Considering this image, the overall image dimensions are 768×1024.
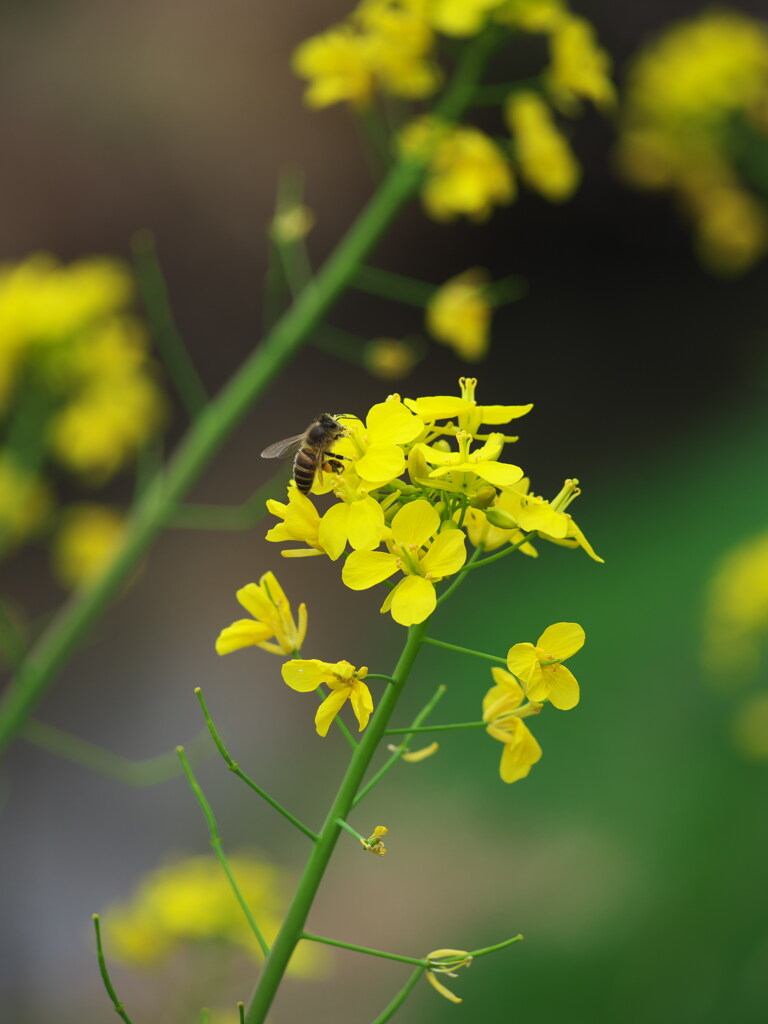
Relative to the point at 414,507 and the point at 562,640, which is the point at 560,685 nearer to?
the point at 562,640

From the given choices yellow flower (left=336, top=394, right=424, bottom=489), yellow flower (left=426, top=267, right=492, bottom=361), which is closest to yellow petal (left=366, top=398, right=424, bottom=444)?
yellow flower (left=336, top=394, right=424, bottom=489)

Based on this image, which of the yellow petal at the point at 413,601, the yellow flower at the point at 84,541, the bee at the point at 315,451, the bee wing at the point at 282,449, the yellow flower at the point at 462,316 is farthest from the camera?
the yellow flower at the point at 84,541

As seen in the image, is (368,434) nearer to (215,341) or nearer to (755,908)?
(755,908)

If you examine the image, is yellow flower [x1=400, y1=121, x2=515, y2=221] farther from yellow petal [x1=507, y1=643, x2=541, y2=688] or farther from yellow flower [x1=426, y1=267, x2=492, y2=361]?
yellow petal [x1=507, y1=643, x2=541, y2=688]

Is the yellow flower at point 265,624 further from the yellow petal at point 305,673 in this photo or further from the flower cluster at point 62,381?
the flower cluster at point 62,381

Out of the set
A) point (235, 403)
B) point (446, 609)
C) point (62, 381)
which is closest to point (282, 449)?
point (235, 403)

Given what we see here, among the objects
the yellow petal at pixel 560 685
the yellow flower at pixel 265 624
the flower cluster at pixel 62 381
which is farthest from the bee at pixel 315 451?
the flower cluster at pixel 62 381
